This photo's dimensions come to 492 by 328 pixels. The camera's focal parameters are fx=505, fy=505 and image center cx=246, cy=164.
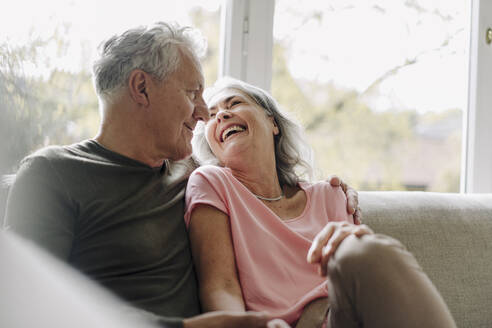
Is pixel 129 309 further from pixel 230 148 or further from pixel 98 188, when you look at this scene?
pixel 230 148

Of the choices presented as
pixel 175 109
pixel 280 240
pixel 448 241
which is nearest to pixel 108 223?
pixel 175 109

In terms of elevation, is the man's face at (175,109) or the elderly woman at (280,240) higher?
the man's face at (175,109)

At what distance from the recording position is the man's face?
1.33 metres

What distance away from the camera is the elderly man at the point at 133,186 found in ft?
3.55

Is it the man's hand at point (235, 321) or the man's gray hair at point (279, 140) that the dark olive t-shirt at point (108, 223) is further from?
the man's gray hair at point (279, 140)

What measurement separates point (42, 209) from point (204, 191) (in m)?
0.41

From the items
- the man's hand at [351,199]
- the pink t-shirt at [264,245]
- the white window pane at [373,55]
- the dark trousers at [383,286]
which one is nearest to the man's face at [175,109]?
the pink t-shirt at [264,245]

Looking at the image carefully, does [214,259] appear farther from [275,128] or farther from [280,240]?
[275,128]

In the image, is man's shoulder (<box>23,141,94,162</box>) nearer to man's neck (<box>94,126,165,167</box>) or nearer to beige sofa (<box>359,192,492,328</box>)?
man's neck (<box>94,126,165,167</box>)

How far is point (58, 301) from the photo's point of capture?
0.97 m

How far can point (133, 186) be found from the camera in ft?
4.13

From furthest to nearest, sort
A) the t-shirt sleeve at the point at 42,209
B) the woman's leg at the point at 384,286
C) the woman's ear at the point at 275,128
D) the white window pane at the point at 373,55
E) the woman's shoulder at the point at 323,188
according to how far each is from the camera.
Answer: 1. the white window pane at the point at 373,55
2. the woman's ear at the point at 275,128
3. the woman's shoulder at the point at 323,188
4. the t-shirt sleeve at the point at 42,209
5. the woman's leg at the point at 384,286

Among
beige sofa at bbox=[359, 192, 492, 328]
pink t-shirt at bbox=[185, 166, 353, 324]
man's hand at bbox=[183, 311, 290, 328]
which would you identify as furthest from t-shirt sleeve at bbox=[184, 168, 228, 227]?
beige sofa at bbox=[359, 192, 492, 328]

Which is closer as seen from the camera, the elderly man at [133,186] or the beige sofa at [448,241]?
the elderly man at [133,186]
